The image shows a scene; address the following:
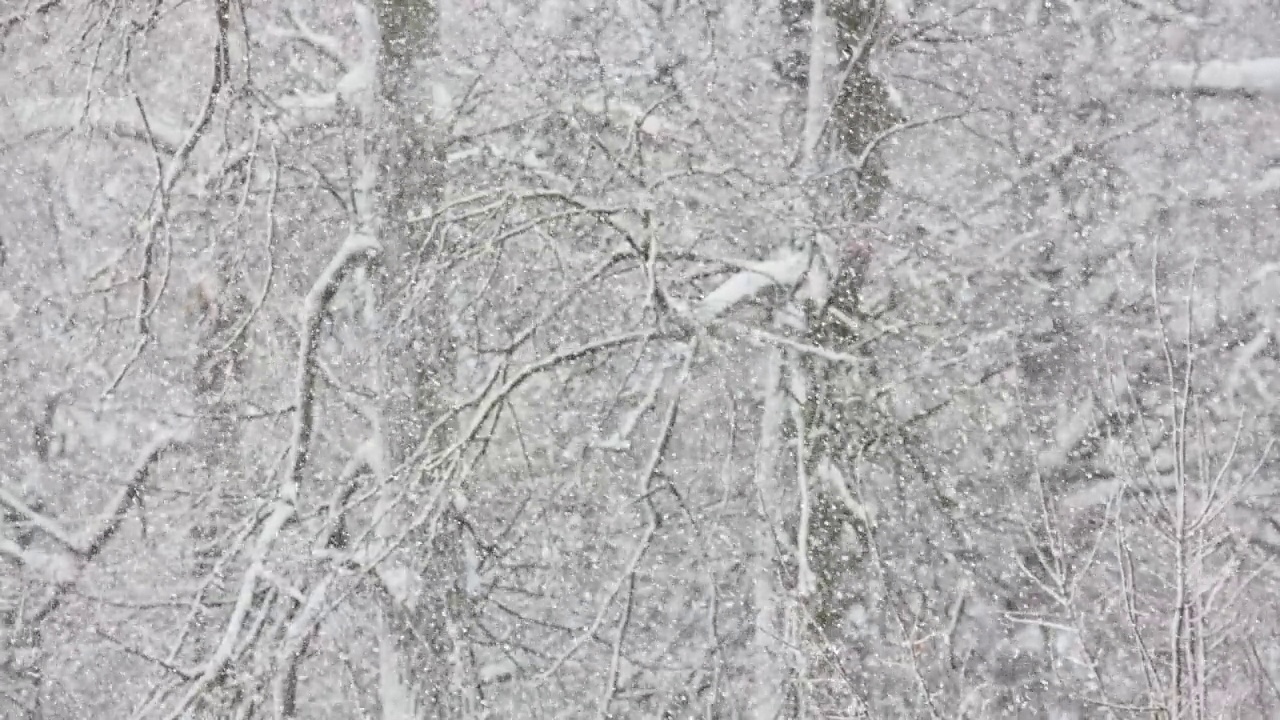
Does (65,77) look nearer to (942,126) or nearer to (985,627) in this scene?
(942,126)

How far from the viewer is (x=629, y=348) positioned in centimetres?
797

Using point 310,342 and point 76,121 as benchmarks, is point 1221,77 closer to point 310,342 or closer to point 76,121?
point 310,342

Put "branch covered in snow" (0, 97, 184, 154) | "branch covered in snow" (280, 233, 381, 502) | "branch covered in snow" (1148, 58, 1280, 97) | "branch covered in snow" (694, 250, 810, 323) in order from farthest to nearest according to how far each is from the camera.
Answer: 1. "branch covered in snow" (1148, 58, 1280, 97)
2. "branch covered in snow" (694, 250, 810, 323)
3. "branch covered in snow" (0, 97, 184, 154)
4. "branch covered in snow" (280, 233, 381, 502)

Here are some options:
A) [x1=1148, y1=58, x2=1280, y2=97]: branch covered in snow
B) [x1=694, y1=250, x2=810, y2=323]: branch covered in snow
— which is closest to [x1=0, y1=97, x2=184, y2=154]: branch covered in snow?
[x1=694, y1=250, x2=810, y2=323]: branch covered in snow

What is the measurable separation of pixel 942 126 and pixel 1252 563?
9.81 ft

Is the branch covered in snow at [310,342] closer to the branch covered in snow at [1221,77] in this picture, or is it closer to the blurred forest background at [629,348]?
the blurred forest background at [629,348]

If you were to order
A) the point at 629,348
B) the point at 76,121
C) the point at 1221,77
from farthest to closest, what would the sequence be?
1. the point at 1221,77
2. the point at 629,348
3. the point at 76,121

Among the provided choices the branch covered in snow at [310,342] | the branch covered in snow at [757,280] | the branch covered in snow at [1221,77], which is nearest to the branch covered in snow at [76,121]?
the branch covered in snow at [310,342]

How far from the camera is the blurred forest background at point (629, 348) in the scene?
562 centimetres

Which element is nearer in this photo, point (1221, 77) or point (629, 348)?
point (629, 348)

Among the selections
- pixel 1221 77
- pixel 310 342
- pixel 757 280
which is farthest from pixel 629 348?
pixel 1221 77

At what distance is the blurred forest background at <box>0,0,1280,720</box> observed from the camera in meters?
5.62

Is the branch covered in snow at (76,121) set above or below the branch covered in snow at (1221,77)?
above

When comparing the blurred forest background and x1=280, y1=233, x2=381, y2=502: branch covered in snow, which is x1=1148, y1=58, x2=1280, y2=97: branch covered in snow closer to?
the blurred forest background
